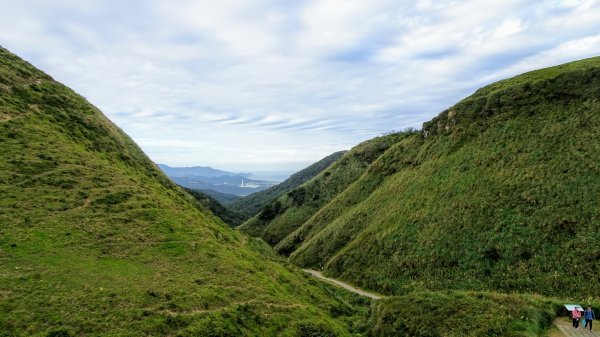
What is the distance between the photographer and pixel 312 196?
114 meters

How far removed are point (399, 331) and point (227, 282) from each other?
1463cm

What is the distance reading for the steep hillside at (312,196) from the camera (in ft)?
349

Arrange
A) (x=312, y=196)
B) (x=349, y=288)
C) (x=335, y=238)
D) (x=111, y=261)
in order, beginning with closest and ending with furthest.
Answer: (x=111, y=261)
(x=349, y=288)
(x=335, y=238)
(x=312, y=196)

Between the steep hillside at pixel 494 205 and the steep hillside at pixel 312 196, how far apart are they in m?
30.1

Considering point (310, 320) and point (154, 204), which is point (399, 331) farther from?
point (154, 204)

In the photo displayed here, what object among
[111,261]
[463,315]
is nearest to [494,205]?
[463,315]

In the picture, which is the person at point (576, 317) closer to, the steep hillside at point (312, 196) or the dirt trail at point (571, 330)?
the dirt trail at point (571, 330)

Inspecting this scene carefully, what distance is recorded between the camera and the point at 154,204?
128ft

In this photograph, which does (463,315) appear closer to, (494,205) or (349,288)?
(494,205)

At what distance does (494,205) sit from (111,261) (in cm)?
4417

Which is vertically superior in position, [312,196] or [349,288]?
[312,196]

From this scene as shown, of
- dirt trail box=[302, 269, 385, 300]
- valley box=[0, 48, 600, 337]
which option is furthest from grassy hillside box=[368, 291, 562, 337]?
dirt trail box=[302, 269, 385, 300]

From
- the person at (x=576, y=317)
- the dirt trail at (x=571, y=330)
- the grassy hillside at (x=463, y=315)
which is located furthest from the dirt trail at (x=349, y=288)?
the person at (x=576, y=317)

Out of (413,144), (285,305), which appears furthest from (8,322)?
(413,144)
